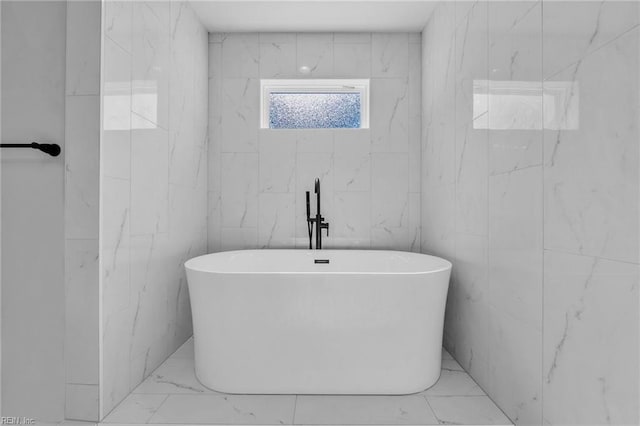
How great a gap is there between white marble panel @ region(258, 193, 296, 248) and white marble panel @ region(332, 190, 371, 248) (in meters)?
0.32

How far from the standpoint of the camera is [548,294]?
124 cm

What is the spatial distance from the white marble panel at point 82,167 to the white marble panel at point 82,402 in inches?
24.8

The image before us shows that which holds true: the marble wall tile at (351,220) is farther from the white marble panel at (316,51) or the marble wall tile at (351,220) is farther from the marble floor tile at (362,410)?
the marble floor tile at (362,410)

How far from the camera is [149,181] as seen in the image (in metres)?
1.93

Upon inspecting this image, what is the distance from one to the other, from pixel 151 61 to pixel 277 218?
1.39 meters

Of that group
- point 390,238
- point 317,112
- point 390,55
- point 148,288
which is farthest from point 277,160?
point 148,288

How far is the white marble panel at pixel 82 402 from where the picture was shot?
1.47 m

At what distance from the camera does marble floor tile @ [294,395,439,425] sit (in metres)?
1.50

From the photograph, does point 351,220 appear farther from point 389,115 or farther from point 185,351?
point 185,351

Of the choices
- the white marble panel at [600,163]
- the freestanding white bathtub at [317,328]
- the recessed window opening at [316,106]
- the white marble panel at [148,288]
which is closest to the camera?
the white marble panel at [600,163]

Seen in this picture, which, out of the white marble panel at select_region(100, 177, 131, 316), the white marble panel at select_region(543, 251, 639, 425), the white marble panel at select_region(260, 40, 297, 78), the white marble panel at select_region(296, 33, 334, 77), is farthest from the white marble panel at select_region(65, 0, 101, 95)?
the white marble panel at select_region(543, 251, 639, 425)

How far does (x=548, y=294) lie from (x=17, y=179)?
85.3 inches

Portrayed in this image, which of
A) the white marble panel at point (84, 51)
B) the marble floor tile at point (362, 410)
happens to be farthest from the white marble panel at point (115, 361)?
the white marble panel at point (84, 51)

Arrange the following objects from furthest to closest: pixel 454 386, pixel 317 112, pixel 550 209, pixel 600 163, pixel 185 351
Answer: pixel 317 112
pixel 185 351
pixel 454 386
pixel 550 209
pixel 600 163
